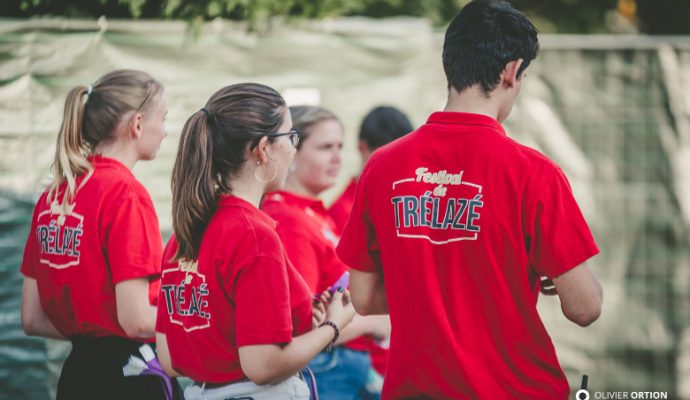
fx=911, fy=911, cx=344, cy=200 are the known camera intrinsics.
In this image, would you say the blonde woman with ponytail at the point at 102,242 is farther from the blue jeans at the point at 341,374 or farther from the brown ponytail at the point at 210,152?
the blue jeans at the point at 341,374

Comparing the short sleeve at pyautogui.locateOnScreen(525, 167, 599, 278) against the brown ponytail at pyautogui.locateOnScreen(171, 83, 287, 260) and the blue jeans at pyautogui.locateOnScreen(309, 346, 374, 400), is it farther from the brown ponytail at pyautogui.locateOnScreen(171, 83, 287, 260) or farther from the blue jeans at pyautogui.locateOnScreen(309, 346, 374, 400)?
the blue jeans at pyautogui.locateOnScreen(309, 346, 374, 400)

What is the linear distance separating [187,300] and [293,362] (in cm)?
42

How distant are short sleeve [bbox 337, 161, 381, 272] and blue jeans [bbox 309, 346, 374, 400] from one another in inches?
49.0

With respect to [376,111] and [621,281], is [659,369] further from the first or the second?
[376,111]

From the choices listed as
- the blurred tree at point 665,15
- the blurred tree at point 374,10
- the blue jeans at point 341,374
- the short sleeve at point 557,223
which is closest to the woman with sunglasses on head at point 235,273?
the short sleeve at point 557,223

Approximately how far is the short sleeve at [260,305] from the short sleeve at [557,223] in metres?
0.83

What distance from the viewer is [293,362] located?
9.87 ft

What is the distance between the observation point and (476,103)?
291cm

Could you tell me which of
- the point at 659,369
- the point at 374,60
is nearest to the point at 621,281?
the point at 659,369

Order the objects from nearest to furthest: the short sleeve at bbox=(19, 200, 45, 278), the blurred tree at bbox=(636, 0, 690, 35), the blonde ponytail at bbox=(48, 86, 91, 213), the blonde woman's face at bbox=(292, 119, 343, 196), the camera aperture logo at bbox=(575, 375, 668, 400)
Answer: the blonde ponytail at bbox=(48, 86, 91, 213) → the short sleeve at bbox=(19, 200, 45, 278) → the blonde woman's face at bbox=(292, 119, 343, 196) → the camera aperture logo at bbox=(575, 375, 668, 400) → the blurred tree at bbox=(636, 0, 690, 35)

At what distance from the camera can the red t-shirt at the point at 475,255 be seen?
2.76 meters

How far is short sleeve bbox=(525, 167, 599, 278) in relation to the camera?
2.73 meters

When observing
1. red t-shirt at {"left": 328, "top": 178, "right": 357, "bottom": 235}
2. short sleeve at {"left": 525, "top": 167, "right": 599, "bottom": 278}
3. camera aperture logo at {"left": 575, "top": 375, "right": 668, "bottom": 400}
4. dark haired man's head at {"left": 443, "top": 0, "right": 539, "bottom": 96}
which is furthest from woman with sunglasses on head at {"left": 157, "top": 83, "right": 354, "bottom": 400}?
camera aperture logo at {"left": 575, "top": 375, "right": 668, "bottom": 400}

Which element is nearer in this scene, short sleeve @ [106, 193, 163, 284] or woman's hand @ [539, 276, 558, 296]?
woman's hand @ [539, 276, 558, 296]
